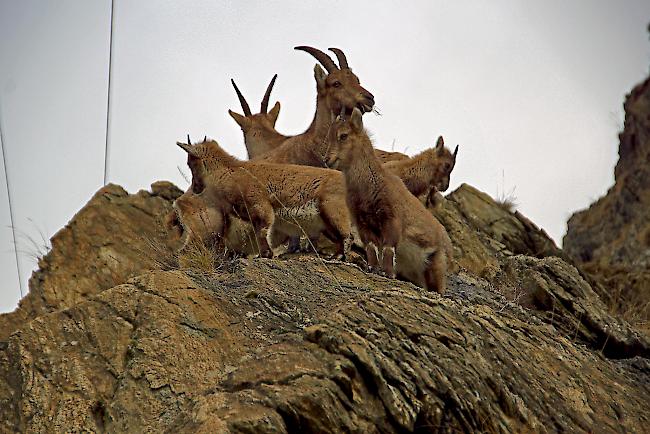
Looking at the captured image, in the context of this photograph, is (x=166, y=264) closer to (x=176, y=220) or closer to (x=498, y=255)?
(x=176, y=220)

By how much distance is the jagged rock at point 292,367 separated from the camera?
19.4 feet

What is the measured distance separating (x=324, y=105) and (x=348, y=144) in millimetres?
3143

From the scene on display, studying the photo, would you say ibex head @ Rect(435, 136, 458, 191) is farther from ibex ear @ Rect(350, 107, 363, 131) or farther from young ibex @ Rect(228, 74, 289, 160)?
young ibex @ Rect(228, 74, 289, 160)

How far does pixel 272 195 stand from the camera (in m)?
10.7

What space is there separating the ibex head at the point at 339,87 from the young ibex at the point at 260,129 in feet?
5.46

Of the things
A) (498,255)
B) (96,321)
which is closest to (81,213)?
(498,255)

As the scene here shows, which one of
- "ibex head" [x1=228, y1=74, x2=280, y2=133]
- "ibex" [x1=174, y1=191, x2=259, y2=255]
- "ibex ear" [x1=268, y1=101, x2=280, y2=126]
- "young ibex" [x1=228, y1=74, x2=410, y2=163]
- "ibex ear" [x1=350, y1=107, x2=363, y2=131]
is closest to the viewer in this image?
"ibex ear" [x1=350, y1=107, x2=363, y2=131]

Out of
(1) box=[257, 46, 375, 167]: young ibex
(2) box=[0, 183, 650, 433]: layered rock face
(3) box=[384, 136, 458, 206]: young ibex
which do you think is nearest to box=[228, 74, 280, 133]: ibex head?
(1) box=[257, 46, 375, 167]: young ibex

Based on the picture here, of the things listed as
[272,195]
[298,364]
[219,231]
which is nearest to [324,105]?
[272,195]

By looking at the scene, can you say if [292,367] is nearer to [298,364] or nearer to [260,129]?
[298,364]

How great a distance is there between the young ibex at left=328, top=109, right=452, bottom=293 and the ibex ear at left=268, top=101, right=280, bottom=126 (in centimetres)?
586

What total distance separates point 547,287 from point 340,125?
3033mm

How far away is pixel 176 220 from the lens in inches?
472

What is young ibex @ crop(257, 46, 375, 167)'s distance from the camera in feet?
42.1
